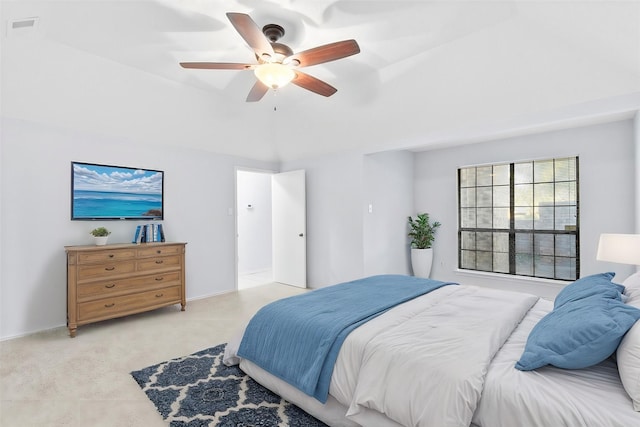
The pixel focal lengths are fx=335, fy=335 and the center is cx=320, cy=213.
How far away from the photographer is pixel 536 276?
4.71 metres

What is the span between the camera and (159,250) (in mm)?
3971

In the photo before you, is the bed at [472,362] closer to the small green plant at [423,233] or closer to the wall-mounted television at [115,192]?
the wall-mounted television at [115,192]

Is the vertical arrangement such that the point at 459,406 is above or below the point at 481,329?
below

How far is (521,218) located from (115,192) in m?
5.43

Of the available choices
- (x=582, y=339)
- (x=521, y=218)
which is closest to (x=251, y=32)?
(x=582, y=339)

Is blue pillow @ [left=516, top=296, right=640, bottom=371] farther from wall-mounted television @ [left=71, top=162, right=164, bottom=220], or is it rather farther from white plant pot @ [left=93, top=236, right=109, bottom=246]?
wall-mounted television @ [left=71, top=162, right=164, bottom=220]

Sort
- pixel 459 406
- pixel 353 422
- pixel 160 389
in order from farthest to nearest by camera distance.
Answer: pixel 160 389, pixel 353 422, pixel 459 406

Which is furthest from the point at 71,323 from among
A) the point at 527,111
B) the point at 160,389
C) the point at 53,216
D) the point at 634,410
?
the point at 527,111

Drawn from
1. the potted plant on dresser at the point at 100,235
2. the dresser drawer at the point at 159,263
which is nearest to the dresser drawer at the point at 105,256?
the dresser drawer at the point at 159,263

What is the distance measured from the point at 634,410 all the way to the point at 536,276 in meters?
4.05

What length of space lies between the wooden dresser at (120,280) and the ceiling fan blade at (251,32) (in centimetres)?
266

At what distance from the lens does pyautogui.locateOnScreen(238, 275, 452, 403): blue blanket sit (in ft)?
6.10

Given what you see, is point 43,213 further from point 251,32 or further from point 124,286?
point 251,32

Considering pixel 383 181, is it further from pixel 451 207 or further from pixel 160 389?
pixel 160 389
